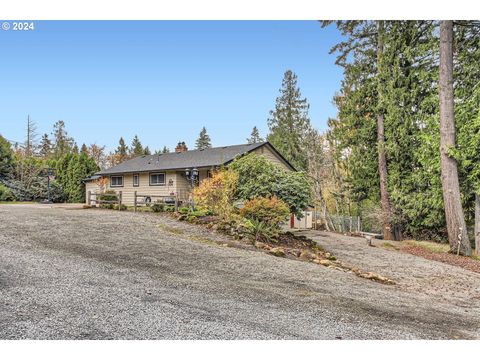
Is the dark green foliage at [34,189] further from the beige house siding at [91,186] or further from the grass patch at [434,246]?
the grass patch at [434,246]

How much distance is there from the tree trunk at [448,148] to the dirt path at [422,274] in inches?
54.2

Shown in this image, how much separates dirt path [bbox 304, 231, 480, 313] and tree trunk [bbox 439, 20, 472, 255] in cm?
138

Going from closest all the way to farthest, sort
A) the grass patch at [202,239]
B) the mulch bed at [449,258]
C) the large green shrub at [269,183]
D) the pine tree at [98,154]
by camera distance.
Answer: the grass patch at [202,239] < the mulch bed at [449,258] < the large green shrub at [269,183] < the pine tree at [98,154]

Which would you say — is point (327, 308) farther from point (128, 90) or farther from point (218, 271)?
point (128, 90)

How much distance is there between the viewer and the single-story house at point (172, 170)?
1358 cm

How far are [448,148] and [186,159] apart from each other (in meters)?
9.96

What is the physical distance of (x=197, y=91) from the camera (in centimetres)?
496

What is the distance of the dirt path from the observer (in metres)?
4.66

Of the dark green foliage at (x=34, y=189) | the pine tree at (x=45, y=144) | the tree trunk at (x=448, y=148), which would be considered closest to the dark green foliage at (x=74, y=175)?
the dark green foliage at (x=34, y=189)

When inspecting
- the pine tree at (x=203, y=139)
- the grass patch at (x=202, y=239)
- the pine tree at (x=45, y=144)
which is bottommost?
the grass patch at (x=202, y=239)

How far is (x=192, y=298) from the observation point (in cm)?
345

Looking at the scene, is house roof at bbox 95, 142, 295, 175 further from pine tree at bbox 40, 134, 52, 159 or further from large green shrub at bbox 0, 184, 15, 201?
large green shrub at bbox 0, 184, 15, 201

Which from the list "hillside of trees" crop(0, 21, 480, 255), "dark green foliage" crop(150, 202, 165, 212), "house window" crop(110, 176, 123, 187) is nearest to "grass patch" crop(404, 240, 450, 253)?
"hillside of trees" crop(0, 21, 480, 255)
